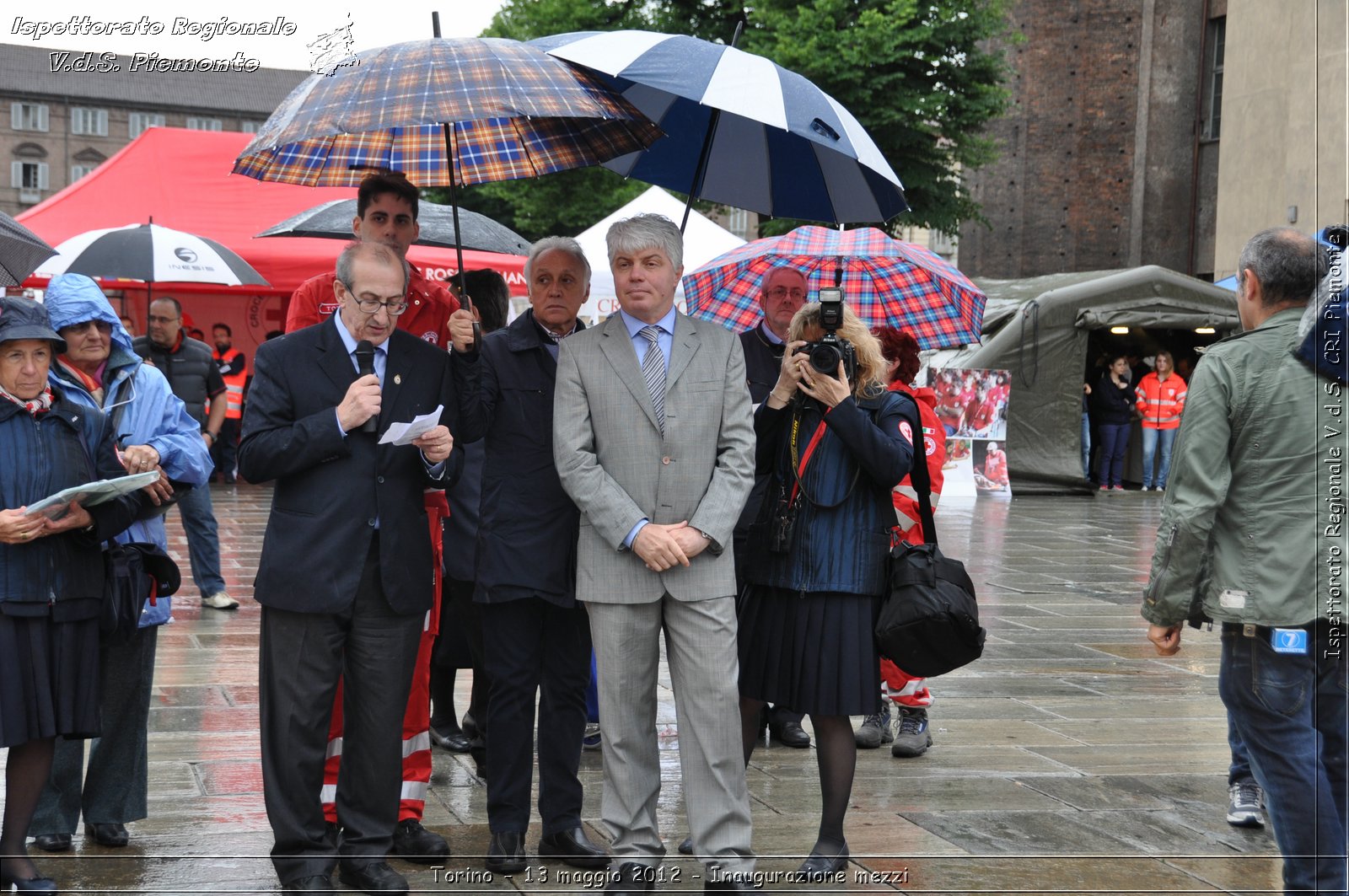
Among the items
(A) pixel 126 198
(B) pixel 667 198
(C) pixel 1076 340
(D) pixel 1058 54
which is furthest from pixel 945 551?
(D) pixel 1058 54

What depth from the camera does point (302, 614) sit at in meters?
4.34

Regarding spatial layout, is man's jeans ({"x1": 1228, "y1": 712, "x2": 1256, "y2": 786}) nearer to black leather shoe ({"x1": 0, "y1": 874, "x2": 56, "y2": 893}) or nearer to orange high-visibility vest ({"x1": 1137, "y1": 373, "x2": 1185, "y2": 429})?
black leather shoe ({"x1": 0, "y1": 874, "x2": 56, "y2": 893})

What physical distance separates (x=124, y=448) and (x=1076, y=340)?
60.4ft

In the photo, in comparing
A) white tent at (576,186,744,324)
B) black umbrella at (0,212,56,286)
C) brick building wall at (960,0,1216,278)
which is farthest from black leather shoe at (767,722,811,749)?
brick building wall at (960,0,1216,278)

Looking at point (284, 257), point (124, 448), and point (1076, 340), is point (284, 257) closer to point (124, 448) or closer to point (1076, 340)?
point (1076, 340)

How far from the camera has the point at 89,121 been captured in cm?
9119

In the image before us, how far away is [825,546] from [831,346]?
684 millimetres

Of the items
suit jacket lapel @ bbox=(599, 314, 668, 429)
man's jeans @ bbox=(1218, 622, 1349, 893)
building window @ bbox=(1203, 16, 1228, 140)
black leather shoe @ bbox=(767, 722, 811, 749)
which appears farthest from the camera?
building window @ bbox=(1203, 16, 1228, 140)

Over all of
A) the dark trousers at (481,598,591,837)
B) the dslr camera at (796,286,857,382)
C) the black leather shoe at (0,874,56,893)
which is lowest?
the black leather shoe at (0,874,56,893)

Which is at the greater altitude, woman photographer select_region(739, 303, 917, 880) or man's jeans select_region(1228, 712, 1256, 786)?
woman photographer select_region(739, 303, 917, 880)

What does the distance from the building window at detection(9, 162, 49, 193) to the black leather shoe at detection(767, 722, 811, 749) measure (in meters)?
95.3

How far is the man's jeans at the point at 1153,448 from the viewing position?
74.1ft

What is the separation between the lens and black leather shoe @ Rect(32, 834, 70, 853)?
A: 187 inches

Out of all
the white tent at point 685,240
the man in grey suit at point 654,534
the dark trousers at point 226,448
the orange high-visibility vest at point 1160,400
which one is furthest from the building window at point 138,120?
the man in grey suit at point 654,534
